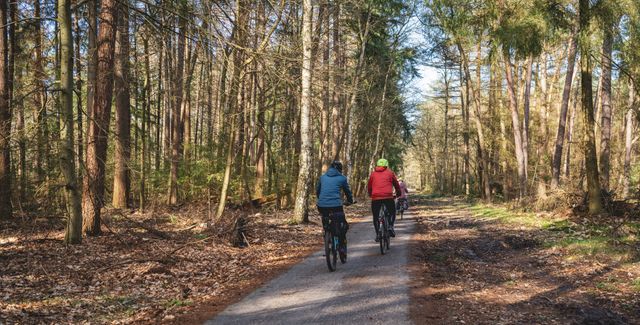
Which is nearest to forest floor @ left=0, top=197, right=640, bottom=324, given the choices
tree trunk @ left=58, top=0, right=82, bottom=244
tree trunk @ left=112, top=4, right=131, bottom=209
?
tree trunk @ left=58, top=0, right=82, bottom=244

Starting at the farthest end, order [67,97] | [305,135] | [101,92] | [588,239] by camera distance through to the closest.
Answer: [305,135] < [101,92] < [588,239] < [67,97]

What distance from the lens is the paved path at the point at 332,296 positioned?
557 centimetres

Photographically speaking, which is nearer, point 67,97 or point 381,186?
point 67,97

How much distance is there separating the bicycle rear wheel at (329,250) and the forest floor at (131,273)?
1085 millimetres

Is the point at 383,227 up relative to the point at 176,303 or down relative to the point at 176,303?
up

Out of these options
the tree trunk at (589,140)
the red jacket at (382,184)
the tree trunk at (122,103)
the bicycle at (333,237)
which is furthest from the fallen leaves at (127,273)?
the tree trunk at (589,140)

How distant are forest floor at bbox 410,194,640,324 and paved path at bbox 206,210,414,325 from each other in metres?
0.36

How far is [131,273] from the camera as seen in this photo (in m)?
8.02

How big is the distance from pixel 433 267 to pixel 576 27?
34.4 ft

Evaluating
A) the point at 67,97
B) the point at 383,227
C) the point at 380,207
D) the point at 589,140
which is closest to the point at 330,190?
the point at 380,207

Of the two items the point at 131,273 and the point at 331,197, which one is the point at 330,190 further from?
→ the point at 131,273

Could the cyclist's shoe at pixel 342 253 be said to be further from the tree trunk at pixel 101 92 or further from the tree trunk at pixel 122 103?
the tree trunk at pixel 122 103

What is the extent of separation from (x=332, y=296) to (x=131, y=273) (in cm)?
389

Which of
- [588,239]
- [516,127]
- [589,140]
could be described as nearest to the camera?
[588,239]
